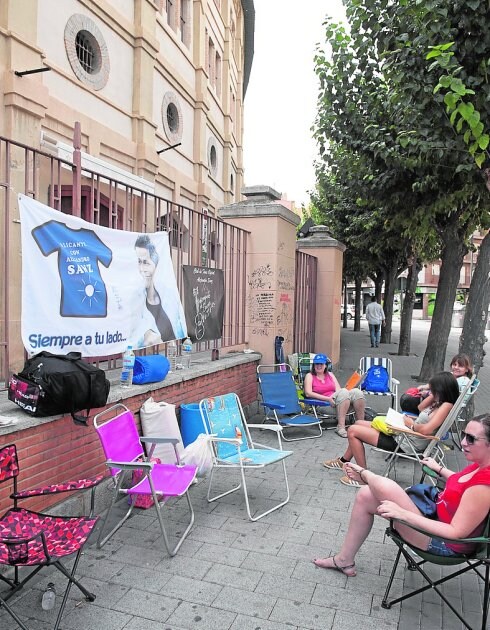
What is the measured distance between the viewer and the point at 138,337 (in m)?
4.98

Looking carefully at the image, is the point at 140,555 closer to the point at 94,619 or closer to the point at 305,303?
the point at 94,619

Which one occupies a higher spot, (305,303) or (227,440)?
(305,303)

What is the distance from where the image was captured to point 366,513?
3.28 metres


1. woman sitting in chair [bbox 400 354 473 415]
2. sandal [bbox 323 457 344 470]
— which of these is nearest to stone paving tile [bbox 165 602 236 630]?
sandal [bbox 323 457 344 470]

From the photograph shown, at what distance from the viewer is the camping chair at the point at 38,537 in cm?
257

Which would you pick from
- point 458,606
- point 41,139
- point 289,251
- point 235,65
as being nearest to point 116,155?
point 41,139

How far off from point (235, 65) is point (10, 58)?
57.2ft

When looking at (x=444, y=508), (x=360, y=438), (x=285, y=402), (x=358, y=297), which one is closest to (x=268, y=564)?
(x=444, y=508)

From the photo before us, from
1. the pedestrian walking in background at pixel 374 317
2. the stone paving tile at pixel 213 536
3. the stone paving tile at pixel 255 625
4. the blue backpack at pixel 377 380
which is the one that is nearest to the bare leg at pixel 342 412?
the blue backpack at pixel 377 380

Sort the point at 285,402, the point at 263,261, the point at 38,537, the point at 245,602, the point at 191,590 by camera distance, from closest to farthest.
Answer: the point at 38,537 < the point at 245,602 < the point at 191,590 < the point at 285,402 < the point at 263,261

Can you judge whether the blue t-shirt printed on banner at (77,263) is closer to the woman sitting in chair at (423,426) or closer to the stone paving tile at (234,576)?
the stone paving tile at (234,576)

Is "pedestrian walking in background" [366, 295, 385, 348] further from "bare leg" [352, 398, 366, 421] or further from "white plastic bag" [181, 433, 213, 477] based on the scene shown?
"white plastic bag" [181, 433, 213, 477]

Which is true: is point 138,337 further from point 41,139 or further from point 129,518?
point 41,139

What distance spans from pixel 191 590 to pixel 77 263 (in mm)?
2451
